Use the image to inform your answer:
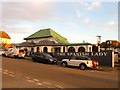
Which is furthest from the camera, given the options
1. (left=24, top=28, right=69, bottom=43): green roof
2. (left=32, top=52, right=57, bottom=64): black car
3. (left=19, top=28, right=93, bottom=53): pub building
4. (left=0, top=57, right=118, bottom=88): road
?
(left=24, top=28, right=69, bottom=43): green roof

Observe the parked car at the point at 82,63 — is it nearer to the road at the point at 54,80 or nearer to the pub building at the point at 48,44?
the road at the point at 54,80

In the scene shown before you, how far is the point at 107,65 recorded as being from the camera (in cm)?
3438

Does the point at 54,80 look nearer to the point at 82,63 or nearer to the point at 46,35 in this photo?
the point at 82,63

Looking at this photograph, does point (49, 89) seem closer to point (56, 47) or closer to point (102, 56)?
point (102, 56)

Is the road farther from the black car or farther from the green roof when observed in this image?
the green roof

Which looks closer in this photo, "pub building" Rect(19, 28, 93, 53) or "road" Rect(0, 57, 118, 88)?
"road" Rect(0, 57, 118, 88)

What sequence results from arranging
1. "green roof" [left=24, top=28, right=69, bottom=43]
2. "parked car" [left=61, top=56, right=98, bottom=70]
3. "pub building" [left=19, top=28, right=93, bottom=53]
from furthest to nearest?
"green roof" [left=24, top=28, right=69, bottom=43]
"pub building" [left=19, top=28, right=93, bottom=53]
"parked car" [left=61, top=56, right=98, bottom=70]

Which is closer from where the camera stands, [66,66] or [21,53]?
[66,66]

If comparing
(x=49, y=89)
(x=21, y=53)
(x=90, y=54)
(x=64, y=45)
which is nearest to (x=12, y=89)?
(x=49, y=89)

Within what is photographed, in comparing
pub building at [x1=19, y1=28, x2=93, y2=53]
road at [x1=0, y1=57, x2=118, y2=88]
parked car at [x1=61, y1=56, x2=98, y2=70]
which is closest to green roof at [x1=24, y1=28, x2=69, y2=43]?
pub building at [x1=19, y1=28, x2=93, y2=53]

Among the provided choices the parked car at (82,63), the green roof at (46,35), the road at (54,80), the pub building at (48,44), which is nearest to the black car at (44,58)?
the parked car at (82,63)

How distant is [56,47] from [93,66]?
1082 inches

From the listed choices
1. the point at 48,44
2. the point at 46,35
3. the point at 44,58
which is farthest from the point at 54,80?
the point at 46,35

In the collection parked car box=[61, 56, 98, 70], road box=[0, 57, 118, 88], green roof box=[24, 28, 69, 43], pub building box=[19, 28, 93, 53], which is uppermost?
green roof box=[24, 28, 69, 43]
